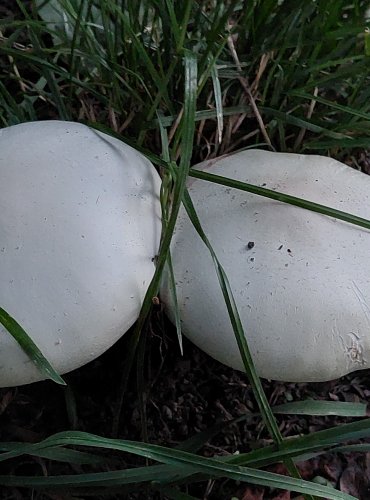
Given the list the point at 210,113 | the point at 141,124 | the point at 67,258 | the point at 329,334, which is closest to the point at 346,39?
the point at 210,113

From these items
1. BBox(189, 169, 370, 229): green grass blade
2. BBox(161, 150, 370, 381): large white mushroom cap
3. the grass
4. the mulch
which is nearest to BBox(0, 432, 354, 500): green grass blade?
the grass

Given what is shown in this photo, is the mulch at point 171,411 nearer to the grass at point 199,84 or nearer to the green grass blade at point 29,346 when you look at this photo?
the grass at point 199,84

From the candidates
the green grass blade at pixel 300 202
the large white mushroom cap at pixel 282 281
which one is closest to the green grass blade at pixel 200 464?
the large white mushroom cap at pixel 282 281

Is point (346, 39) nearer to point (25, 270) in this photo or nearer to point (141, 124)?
point (141, 124)

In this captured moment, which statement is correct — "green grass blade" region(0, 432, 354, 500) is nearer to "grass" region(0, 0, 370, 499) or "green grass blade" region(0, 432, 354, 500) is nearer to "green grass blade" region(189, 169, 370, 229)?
"grass" region(0, 0, 370, 499)

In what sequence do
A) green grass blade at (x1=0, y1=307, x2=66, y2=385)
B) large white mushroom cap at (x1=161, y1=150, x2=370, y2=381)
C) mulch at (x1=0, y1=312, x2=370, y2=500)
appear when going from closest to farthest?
1. green grass blade at (x1=0, y1=307, x2=66, y2=385)
2. large white mushroom cap at (x1=161, y1=150, x2=370, y2=381)
3. mulch at (x1=0, y1=312, x2=370, y2=500)

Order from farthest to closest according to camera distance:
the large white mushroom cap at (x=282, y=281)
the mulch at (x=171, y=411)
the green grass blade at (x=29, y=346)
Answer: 1. the mulch at (x=171, y=411)
2. the large white mushroom cap at (x=282, y=281)
3. the green grass blade at (x=29, y=346)

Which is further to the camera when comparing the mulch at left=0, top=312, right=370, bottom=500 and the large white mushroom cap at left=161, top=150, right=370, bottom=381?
the mulch at left=0, top=312, right=370, bottom=500
